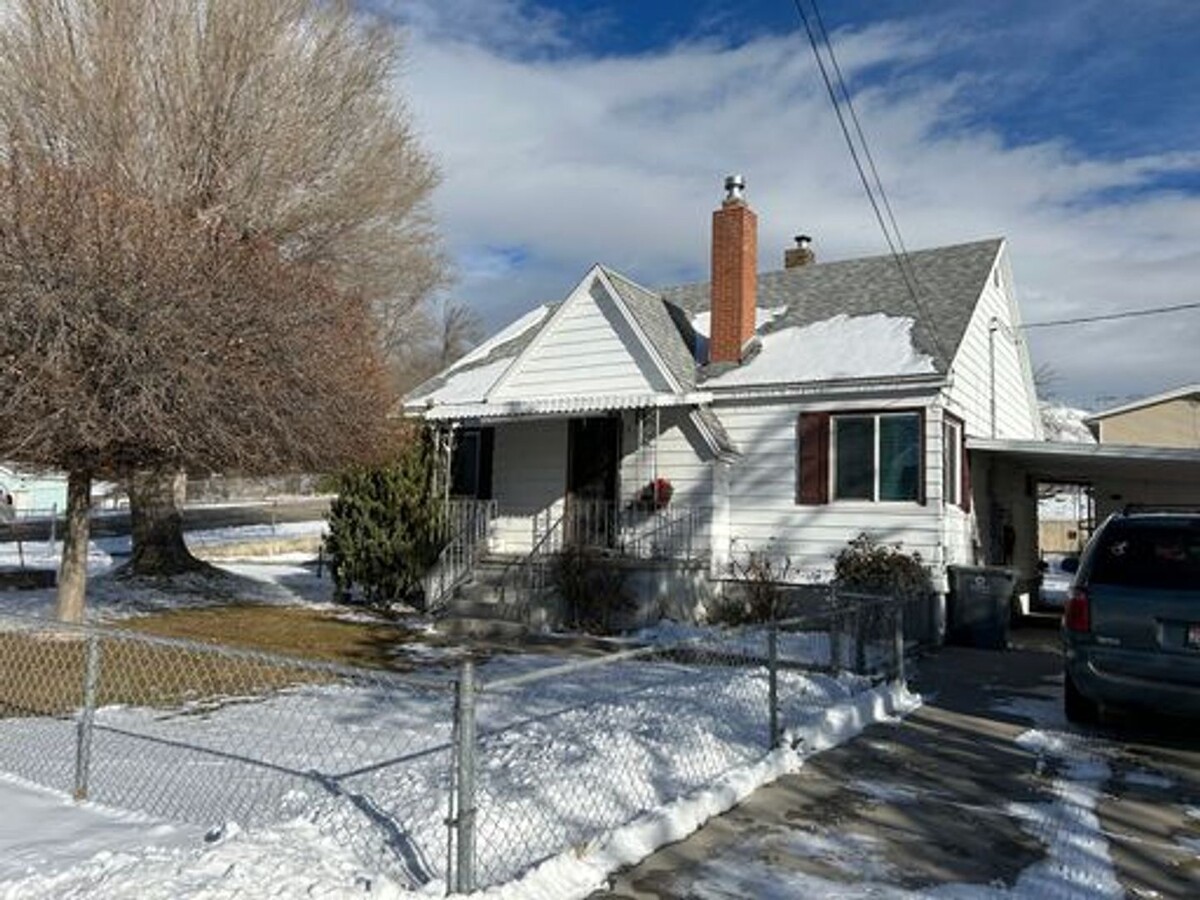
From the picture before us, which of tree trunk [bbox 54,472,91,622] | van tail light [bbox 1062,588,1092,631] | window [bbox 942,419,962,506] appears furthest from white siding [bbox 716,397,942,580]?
tree trunk [bbox 54,472,91,622]

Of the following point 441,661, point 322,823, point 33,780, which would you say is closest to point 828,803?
point 322,823

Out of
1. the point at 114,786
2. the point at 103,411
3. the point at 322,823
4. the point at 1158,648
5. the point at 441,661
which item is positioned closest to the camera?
the point at 322,823

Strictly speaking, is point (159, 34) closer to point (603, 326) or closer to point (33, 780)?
point (603, 326)

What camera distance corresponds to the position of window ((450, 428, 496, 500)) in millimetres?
18562

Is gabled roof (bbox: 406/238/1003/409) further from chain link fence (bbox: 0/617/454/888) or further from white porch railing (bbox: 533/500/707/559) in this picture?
chain link fence (bbox: 0/617/454/888)

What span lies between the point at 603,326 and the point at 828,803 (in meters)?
11.8

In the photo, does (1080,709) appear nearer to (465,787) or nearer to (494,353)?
(465,787)

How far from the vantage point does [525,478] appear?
18.1 meters

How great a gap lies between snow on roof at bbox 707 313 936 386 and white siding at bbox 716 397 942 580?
0.46 metres

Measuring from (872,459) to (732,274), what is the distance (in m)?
3.98

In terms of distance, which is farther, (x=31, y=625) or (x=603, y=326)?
(x=603, y=326)

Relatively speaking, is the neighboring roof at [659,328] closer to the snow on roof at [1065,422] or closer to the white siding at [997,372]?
the white siding at [997,372]

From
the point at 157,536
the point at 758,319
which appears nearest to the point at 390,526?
the point at 157,536

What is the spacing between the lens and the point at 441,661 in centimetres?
1188
